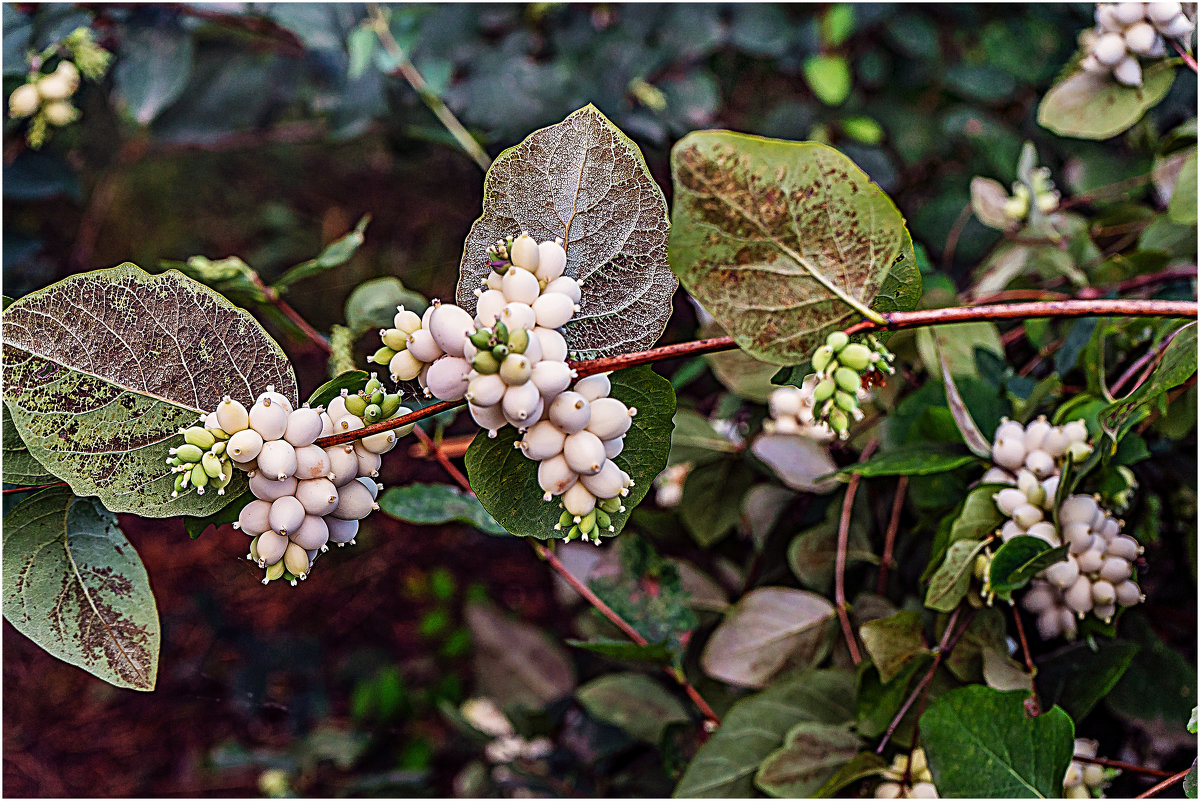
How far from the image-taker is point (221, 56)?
115cm

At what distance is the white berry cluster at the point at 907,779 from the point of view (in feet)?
1.84

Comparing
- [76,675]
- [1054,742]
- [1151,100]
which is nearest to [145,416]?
[1054,742]

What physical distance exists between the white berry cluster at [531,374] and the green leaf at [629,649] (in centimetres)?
28

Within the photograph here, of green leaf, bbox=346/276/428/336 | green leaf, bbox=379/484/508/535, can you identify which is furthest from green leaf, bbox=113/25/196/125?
green leaf, bbox=379/484/508/535

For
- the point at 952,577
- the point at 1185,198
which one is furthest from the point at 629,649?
the point at 1185,198

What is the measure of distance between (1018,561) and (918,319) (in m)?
0.23

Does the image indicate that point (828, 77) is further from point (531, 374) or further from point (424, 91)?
point (531, 374)

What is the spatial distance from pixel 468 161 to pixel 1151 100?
92 centimetres

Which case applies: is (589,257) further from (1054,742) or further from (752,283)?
(1054,742)

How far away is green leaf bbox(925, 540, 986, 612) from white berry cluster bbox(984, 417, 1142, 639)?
0.07 feet

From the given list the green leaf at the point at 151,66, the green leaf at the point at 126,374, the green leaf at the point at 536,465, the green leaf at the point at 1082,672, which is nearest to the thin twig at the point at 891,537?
the green leaf at the point at 1082,672

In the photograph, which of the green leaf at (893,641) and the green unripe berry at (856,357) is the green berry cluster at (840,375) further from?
the green leaf at (893,641)

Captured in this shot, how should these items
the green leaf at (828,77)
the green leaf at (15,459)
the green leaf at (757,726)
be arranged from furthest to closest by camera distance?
the green leaf at (828,77) → the green leaf at (757,726) → the green leaf at (15,459)

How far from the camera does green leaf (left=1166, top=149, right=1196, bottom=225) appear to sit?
2.00 ft
